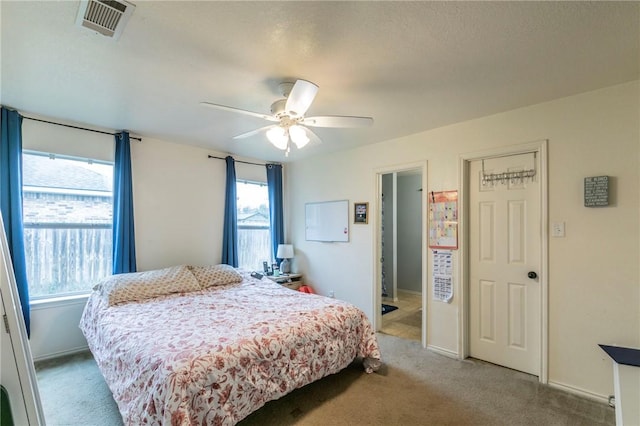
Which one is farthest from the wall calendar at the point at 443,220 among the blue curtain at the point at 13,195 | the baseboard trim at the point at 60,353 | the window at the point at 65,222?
the blue curtain at the point at 13,195

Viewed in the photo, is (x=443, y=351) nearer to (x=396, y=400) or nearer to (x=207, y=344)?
(x=396, y=400)

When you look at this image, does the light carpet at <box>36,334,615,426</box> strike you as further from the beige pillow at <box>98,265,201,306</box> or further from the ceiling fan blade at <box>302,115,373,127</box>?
the ceiling fan blade at <box>302,115,373,127</box>

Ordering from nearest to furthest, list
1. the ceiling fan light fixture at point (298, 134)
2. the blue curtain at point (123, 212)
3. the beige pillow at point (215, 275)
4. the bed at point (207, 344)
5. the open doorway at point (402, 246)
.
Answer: the bed at point (207, 344), the ceiling fan light fixture at point (298, 134), the blue curtain at point (123, 212), the beige pillow at point (215, 275), the open doorway at point (402, 246)

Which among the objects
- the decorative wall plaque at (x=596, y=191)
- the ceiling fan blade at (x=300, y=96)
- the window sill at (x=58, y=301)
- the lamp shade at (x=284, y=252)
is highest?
the ceiling fan blade at (x=300, y=96)

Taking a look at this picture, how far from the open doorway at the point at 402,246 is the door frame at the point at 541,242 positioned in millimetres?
1461

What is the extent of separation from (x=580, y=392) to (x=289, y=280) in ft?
11.3

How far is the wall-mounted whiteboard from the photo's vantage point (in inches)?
168

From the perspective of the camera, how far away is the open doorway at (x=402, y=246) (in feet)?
17.2

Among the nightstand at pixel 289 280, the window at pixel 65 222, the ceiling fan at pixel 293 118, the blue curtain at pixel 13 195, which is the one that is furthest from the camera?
the nightstand at pixel 289 280

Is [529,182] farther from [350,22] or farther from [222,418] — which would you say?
[222,418]

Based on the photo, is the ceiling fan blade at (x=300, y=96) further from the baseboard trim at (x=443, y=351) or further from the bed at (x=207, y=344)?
the baseboard trim at (x=443, y=351)

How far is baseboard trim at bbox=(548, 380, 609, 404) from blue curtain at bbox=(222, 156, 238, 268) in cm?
376

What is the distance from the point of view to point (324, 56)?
1.92m

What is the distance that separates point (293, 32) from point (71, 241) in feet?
10.6
